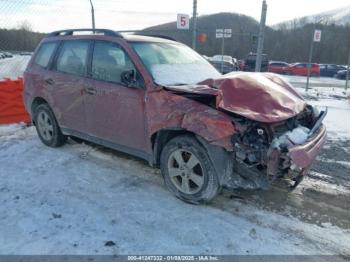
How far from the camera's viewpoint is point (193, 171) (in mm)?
3680

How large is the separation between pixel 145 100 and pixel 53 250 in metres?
1.88

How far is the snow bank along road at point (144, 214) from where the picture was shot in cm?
301

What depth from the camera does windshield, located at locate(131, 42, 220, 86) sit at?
4.11m

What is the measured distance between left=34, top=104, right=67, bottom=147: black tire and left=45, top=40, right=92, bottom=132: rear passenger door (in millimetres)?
196

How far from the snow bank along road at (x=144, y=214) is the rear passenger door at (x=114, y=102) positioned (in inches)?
20.8

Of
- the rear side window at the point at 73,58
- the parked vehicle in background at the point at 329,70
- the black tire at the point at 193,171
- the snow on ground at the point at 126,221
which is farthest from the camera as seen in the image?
the parked vehicle in background at the point at 329,70

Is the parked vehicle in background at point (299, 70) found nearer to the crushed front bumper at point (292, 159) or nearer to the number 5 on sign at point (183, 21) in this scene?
the number 5 on sign at point (183, 21)

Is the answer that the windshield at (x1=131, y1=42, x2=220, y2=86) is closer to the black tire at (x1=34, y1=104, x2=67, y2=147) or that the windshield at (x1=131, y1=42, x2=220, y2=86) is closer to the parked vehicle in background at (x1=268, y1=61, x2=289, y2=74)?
the black tire at (x1=34, y1=104, x2=67, y2=147)

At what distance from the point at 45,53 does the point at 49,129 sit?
4.18 ft

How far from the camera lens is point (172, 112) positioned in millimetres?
3648

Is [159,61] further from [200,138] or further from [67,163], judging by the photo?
[67,163]

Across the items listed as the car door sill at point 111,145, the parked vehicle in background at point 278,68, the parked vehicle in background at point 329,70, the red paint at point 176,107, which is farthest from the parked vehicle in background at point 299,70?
the car door sill at point 111,145

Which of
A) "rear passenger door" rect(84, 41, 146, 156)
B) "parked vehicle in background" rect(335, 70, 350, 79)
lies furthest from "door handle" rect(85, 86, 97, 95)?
"parked vehicle in background" rect(335, 70, 350, 79)

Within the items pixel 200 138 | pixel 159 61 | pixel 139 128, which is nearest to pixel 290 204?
pixel 200 138
